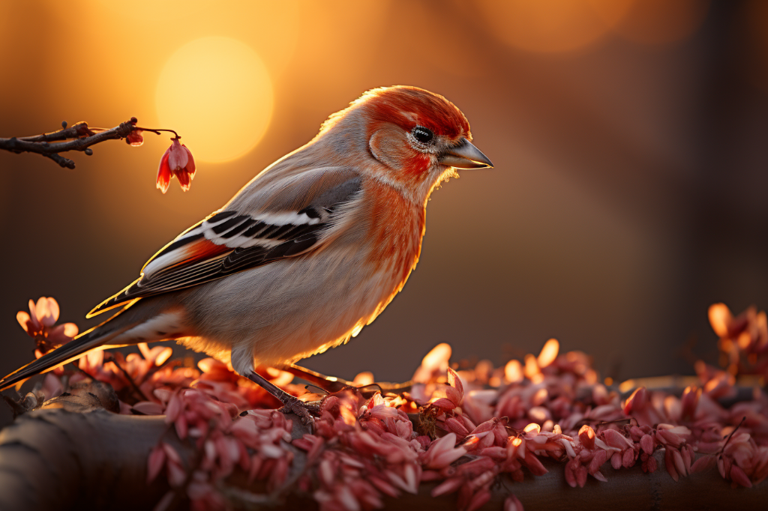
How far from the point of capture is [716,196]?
535cm

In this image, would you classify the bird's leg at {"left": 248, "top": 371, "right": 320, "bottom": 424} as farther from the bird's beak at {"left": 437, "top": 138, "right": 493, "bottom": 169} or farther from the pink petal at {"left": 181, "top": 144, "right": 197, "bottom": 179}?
the bird's beak at {"left": 437, "top": 138, "right": 493, "bottom": 169}

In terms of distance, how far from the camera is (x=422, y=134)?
2771mm

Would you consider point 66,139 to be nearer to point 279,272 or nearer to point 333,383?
point 279,272

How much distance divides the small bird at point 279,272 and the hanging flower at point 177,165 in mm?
571

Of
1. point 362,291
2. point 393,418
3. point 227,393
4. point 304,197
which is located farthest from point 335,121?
point 393,418

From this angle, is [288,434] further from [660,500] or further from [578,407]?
[578,407]

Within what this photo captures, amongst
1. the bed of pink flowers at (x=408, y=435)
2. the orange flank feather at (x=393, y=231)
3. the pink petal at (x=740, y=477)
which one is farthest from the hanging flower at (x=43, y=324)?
the pink petal at (x=740, y=477)

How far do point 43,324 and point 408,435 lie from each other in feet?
5.17

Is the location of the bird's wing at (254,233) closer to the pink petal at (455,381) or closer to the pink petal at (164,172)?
the pink petal at (164,172)

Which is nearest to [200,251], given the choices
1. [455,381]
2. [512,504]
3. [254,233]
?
[254,233]

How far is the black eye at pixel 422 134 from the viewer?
9.09ft

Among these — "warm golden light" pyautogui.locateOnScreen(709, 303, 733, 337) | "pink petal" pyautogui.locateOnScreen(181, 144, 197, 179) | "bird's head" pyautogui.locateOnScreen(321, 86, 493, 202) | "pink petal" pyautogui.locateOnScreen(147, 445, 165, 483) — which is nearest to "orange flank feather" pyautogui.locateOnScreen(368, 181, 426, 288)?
"bird's head" pyautogui.locateOnScreen(321, 86, 493, 202)

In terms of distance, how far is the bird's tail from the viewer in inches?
79.4

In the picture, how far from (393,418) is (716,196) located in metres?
4.95
